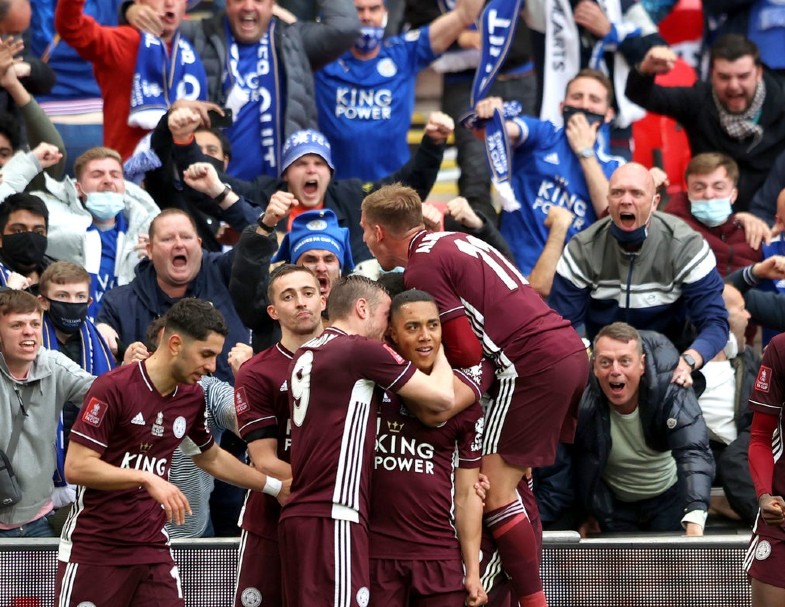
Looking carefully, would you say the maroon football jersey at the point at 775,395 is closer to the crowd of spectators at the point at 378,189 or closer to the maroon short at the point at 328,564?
the crowd of spectators at the point at 378,189

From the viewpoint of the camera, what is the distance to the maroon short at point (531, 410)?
7.77 meters

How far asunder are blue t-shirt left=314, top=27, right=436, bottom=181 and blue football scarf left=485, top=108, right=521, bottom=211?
3.53 ft

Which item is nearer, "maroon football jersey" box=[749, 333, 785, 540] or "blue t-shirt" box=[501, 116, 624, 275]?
"maroon football jersey" box=[749, 333, 785, 540]

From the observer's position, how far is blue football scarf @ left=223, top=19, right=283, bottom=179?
1178 cm

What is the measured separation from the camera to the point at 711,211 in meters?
11.0

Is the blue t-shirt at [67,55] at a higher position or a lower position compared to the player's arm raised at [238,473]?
higher

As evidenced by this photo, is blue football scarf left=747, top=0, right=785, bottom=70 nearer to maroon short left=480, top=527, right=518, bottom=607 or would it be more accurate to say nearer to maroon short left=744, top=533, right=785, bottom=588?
maroon short left=744, top=533, right=785, bottom=588

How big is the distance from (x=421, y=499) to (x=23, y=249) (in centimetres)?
361

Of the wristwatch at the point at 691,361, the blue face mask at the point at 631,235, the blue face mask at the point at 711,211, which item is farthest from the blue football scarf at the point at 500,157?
the wristwatch at the point at 691,361

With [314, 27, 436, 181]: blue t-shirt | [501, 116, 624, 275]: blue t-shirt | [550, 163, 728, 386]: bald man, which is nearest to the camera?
[550, 163, 728, 386]: bald man

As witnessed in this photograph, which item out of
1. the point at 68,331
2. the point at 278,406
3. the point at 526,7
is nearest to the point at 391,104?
the point at 526,7

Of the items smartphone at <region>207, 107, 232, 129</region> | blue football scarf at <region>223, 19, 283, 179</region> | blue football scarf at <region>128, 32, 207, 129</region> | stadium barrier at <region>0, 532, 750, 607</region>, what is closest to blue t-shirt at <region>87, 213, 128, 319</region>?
smartphone at <region>207, 107, 232, 129</region>

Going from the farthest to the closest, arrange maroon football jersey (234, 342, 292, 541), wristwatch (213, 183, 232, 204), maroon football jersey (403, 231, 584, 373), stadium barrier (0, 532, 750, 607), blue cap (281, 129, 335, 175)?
blue cap (281, 129, 335, 175)
wristwatch (213, 183, 232, 204)
stadium barrier (0, 532, 750, 607)
maroon football jersey (234, 342, 292, 541)
maroon football jersey (403, 231, 584, 373)

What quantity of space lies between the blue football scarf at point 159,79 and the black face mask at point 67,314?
7.43 ft
